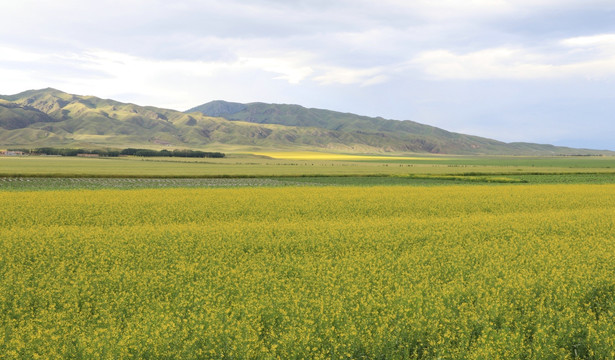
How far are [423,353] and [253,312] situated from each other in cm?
339

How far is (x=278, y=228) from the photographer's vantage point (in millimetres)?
18391

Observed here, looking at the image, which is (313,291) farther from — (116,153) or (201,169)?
(116,153)

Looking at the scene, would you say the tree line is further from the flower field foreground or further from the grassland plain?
the flower field foreground

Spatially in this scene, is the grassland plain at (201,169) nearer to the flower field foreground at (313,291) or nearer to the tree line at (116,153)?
the tree line at (116,153)

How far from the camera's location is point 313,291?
10117 mm

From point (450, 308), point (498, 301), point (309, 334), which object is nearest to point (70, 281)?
point (309, 334)

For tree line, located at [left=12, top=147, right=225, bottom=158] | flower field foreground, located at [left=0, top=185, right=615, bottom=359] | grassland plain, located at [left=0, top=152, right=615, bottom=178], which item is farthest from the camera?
tree line, located at [left=12, top=147, right=225, bottom=158]

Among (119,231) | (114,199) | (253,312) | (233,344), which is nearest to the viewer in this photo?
(233,344)

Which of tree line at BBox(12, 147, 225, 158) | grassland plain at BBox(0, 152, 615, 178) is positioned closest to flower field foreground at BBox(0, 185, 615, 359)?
grassland plain at BBox(0, 152, 615, 178)

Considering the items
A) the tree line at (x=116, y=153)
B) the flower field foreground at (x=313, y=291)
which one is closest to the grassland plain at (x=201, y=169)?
the tree line at (x=116, y=153)

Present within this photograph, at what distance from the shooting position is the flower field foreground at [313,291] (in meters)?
7.49

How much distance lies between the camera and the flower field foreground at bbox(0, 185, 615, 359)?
24.6 feet

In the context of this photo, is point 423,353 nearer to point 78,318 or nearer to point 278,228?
point 78,318

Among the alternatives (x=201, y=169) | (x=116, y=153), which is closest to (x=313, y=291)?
(x=201, y=169)
